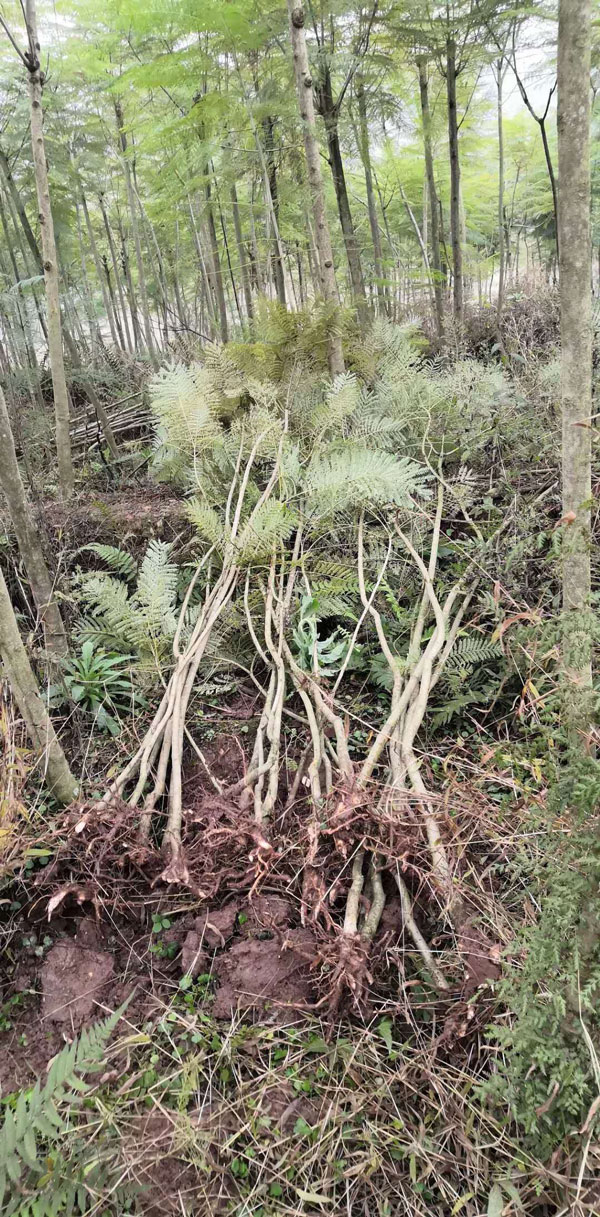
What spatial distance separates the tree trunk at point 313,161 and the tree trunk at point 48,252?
167 centimetres

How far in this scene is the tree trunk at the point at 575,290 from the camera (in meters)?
1.51

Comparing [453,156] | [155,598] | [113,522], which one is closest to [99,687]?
[155,598]

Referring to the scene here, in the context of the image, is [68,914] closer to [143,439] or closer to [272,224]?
[143,439]

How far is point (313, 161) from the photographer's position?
424cm

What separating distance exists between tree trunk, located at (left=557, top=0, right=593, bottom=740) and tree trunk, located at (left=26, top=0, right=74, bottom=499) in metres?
3.88

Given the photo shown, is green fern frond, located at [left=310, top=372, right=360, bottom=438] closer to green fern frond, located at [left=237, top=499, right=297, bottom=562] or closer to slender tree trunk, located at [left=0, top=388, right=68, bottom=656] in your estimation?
green fern frond, located at [left=237, top=499, right=297, bottom=562]

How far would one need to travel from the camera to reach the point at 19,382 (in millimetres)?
9766

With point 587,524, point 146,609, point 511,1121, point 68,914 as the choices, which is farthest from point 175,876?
point 587,524

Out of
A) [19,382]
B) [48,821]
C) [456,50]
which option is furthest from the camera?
[19,382]

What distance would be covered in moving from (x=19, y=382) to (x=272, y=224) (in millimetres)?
5042

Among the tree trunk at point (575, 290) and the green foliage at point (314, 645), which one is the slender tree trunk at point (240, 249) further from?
the tree trunk at point (575, 290)

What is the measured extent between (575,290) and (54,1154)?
2476mm

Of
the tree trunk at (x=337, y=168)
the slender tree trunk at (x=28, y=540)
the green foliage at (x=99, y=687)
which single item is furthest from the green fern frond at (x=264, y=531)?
the tree trunk at (x=337, y=168)

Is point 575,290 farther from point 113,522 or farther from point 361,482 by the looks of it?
point 113,522
